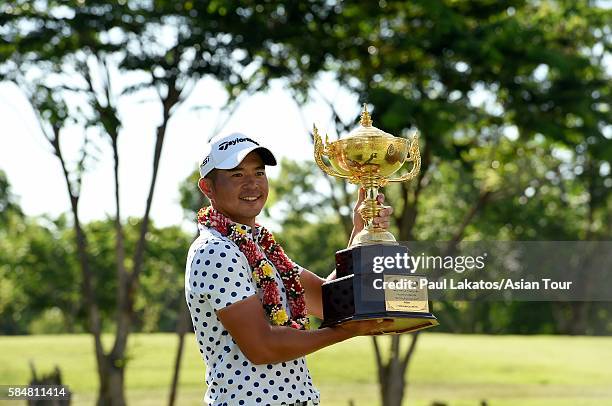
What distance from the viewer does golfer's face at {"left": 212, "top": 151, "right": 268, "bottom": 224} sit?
3.38 metres

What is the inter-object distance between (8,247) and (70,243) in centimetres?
374

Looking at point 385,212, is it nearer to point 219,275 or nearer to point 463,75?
point 219,275

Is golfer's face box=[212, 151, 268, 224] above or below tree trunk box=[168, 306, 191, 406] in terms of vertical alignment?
below

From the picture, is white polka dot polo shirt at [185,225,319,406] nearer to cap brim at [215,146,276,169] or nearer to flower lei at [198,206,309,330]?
flower lei at [198,206,309,330]

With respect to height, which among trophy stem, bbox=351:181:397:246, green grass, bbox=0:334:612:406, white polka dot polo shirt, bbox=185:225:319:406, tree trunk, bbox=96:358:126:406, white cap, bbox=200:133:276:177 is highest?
green grass, bbox=0:334:612:406

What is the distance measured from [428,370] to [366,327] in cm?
2029

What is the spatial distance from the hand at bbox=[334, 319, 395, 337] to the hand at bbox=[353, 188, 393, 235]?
343 mm

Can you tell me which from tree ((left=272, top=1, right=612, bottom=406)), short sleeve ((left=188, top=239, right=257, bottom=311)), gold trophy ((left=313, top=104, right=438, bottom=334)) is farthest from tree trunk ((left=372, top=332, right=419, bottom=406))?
short sleeve ((left=188, top=239, right=257, bottom=311))

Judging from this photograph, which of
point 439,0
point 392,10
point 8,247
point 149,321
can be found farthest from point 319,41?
point 8,247

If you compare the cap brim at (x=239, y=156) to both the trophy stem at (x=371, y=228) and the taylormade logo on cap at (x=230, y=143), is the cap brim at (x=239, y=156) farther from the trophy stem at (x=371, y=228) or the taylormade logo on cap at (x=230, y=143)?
the trophy stem at (x=371, y=228)

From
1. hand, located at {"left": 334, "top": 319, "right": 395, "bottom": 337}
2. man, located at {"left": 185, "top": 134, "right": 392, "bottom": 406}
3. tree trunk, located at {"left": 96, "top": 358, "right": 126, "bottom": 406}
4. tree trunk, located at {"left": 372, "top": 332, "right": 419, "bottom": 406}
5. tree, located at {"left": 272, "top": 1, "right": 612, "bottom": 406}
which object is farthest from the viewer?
tree trunk, located at {"left": 372, "top": 332, "right": 419, "bottom": 406}

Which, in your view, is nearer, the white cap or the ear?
the white cap

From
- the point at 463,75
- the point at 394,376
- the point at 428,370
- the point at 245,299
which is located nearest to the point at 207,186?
the point at 245,299

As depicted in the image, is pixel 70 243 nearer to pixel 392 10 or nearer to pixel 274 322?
pixel 392 10
